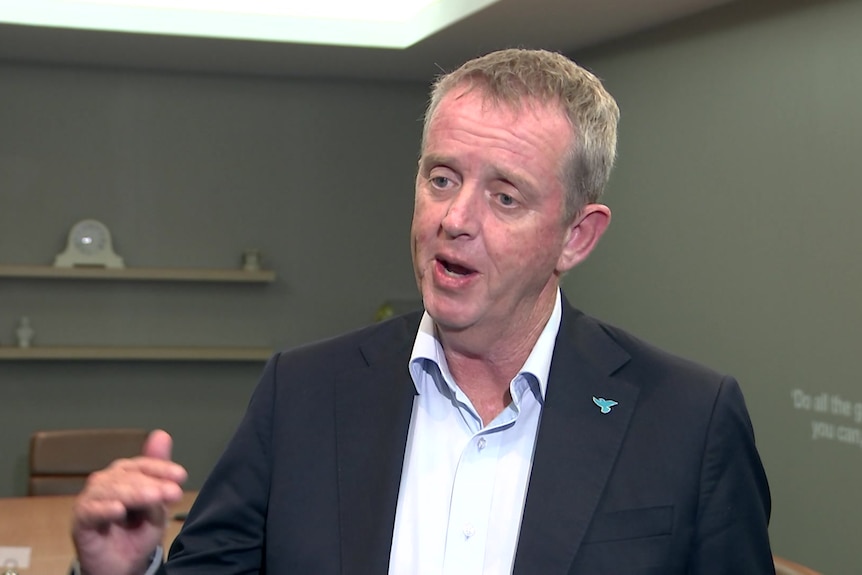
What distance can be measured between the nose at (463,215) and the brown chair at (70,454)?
2.96 meters

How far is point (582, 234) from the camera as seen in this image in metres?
1.59

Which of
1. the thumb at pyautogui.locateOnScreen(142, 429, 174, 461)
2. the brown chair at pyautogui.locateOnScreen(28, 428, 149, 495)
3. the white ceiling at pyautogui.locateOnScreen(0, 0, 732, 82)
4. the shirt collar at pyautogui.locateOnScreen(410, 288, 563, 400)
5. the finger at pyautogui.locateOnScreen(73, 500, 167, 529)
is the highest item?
the white ceiling at pyautogui.locateOnScreen(0, 0, 732, 82)

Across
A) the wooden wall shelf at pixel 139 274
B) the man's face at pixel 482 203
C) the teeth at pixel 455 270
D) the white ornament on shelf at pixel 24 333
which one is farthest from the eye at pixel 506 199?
the white ornament on shelf at pixel 24 333

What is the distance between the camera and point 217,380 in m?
5.92

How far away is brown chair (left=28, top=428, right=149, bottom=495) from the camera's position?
4.05m

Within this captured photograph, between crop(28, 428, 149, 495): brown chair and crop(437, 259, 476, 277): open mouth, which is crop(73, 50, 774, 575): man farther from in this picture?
crop(28, 428, 149, 495): brown chair

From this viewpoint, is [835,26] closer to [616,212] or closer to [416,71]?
[616,212]

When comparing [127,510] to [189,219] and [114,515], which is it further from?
[189,219]

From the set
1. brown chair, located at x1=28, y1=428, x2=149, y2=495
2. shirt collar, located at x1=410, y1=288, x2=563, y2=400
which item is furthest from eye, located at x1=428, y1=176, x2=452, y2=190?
brown chair, located at x1=28, y1=428, x2=149, y2=495

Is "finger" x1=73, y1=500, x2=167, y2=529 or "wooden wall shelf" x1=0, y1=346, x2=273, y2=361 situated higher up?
"wooden wall shelf" x1=0, y1=346, x2=273, y2=361

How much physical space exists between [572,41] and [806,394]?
81.0 inches

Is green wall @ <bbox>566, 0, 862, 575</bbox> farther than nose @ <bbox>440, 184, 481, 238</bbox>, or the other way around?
green wall @ <bbox>566, 0, 862, 575</bbox>

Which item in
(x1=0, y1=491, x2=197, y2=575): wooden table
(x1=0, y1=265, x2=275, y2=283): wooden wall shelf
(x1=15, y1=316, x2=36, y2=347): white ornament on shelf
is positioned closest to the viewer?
(x1=0, y1=491, x2=197, y2=575): wooden table

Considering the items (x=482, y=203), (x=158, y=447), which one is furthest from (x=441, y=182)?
(x=158, y=447)
